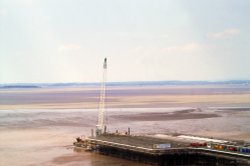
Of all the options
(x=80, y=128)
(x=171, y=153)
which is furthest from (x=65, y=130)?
(x=171, y=153)

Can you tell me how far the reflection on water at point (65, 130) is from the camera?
123ft

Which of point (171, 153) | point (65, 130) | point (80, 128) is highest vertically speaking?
point (171, 153)

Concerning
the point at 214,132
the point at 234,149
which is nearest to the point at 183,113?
the point at 214,132

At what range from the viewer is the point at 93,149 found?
137 ft

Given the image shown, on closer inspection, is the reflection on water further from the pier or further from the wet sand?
the pier

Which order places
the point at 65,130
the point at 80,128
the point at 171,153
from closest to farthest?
1. the point at 171,153
2. the point at 65,130
3. the point at 80,128

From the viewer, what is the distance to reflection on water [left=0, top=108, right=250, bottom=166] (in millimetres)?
37406

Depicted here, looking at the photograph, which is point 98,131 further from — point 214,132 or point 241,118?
point 241,118

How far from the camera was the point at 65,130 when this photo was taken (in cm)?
5297

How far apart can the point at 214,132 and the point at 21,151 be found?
1850 centimetres

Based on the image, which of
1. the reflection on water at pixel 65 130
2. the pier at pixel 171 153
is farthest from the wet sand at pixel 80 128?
the pier at pixel 171 153

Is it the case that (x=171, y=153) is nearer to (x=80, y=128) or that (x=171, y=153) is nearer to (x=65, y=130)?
(x=65, y=130)

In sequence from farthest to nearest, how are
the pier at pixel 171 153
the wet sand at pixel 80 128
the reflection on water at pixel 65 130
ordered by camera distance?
the wet sand at pixel 80 128 → the reflection on water at pixel 65 130 → the pier at pixel 171 153

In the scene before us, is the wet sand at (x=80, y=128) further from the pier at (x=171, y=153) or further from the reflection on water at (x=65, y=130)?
the pier at (x=171, y=153)
